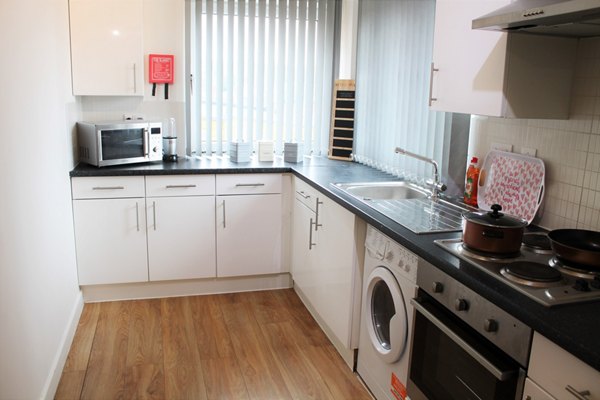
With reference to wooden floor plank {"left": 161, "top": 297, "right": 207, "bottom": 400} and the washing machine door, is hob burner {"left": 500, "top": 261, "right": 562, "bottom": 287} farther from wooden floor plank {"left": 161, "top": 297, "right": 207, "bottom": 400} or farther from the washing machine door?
wooden floor plank {"left": 161, "top": 297, "right": 207, "bottom": 400}

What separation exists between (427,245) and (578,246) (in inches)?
20.3

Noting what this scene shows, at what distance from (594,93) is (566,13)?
617mm

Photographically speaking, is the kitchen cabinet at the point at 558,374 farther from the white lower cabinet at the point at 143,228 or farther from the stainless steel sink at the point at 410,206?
→ the white lower cabinet at the point at 143,228

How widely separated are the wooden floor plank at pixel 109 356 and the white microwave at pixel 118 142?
98 cm

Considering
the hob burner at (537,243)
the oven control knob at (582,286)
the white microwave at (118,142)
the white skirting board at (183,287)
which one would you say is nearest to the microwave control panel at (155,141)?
the white microwave at (118,142)

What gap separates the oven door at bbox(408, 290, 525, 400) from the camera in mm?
1581

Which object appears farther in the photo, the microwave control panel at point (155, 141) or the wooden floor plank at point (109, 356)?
the microwave control panel at point (155, 141)

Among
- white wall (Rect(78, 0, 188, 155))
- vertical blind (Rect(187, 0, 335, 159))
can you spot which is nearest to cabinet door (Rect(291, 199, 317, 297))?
vertical blind (Rect(187, 0, 335, 159))

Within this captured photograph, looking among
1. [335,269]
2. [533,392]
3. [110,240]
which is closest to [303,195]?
[335,269]

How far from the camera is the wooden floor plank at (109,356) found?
270cm

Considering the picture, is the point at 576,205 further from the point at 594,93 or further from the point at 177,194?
the point at 177,194

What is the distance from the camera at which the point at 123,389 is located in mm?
2715

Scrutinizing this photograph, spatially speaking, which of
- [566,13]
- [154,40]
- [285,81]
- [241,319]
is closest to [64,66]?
[154,40]

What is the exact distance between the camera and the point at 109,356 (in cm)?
303
